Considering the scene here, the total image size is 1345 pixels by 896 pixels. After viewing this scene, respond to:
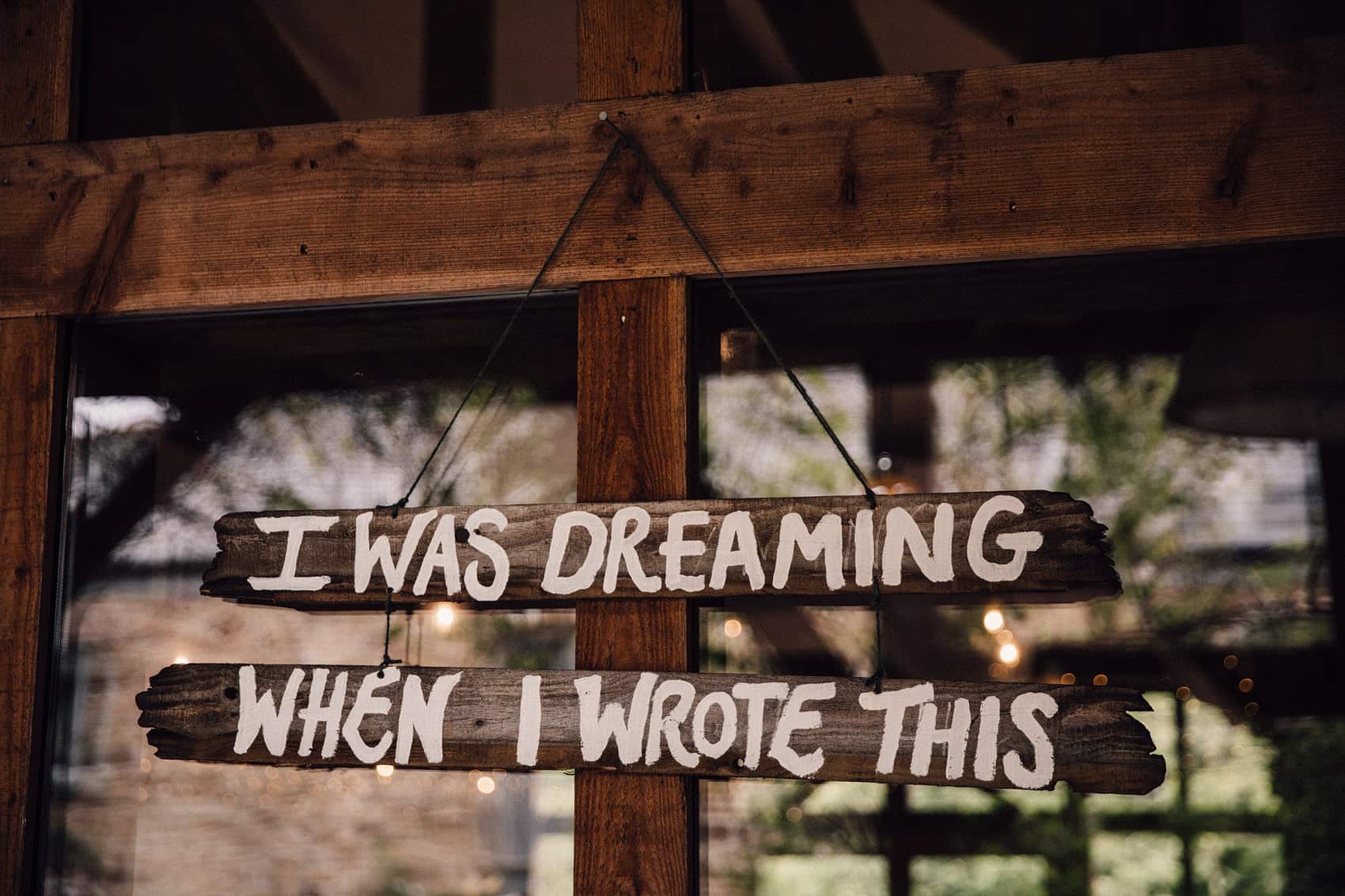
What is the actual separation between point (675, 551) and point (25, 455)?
128 cm

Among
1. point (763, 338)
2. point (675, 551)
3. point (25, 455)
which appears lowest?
point (675, 551)

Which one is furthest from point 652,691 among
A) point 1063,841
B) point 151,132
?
point 151,132

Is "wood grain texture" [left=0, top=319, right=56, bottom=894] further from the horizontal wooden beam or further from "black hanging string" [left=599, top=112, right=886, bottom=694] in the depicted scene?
"black hanging string" [left=599, top=112, right=886, bottom=694]

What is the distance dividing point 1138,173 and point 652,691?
119 centimetres

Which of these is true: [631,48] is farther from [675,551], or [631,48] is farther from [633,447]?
[675,551]

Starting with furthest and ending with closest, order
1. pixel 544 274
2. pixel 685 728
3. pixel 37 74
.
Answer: pixel 37 74 → pixel 544 274 → pixel 685 728

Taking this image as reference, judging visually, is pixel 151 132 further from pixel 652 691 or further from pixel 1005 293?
pixel 1005 293

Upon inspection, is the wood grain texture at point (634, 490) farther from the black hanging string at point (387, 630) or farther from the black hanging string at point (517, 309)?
the black hanging string at point (387, 630)

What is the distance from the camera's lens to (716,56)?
206cm

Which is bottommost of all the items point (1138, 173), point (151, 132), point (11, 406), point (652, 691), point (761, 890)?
point (761, 890)

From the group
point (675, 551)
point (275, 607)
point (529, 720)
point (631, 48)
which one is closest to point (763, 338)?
point (675, 551)

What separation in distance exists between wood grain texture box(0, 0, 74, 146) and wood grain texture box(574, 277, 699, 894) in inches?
46.5

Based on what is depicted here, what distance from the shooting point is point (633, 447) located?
190 cm

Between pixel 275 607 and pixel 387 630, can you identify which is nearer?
pixel 387 630
